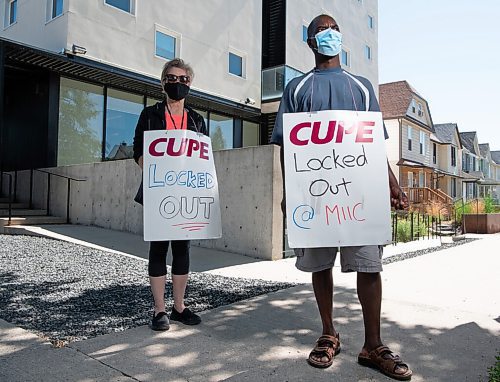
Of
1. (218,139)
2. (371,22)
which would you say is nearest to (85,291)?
(218,139)

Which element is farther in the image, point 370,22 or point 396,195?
point 370,22

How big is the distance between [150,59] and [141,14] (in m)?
1.27

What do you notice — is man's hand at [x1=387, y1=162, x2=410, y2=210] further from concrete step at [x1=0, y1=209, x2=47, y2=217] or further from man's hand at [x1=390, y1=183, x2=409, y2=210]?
concrete step at [x1=0, y1=209, x2=47, y2=217]

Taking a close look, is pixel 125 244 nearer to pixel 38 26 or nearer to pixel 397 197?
pixel 397 197

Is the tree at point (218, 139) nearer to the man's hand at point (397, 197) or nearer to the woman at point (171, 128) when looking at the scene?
the woman at point (171, 128)

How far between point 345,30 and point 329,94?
19.7 m

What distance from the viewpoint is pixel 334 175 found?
2.59 metres

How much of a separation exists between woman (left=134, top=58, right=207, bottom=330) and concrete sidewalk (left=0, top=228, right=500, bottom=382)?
0.17 meters

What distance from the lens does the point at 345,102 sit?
2.63m

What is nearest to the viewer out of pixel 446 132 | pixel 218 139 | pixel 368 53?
pixel 218 139

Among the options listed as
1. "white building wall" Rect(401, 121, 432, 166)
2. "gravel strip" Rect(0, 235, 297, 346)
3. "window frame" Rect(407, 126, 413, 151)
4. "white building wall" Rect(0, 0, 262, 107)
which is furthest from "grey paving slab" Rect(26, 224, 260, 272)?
"window frame" Rect(407, 126, 413, 151)

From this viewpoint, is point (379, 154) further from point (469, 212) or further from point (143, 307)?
point (469, 212)

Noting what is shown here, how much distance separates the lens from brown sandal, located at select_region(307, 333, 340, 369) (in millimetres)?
2512

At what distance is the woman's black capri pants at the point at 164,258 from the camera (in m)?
3.23
